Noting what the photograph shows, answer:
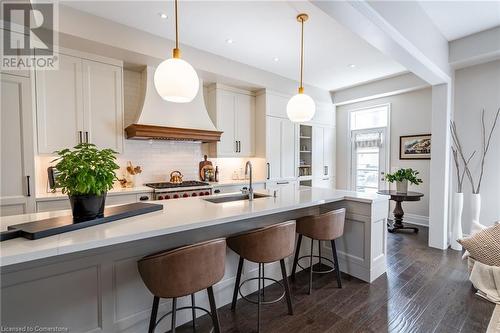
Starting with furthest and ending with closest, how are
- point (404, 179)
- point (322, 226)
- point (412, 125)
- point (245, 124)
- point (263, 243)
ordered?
point (412, 125)
point (245, 124)
point (404, 179)
point (322, 226)
point (263, 243)

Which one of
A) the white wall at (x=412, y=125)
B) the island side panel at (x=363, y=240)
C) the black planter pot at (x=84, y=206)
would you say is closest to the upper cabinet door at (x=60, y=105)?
the black planter pot at (x=84, y=206)

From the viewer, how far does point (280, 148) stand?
483 cm

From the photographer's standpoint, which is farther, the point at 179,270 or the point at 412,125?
the point at 412,125

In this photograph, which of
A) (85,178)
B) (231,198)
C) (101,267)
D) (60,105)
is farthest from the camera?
(60,105)

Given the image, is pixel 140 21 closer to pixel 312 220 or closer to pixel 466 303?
pixel 312 220

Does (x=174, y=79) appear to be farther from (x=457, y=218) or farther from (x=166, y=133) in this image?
(x=457, y=218)

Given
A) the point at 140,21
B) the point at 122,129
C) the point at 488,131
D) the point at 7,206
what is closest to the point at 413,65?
the point at 488,131

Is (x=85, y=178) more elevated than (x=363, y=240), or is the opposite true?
(x=85, y=178)

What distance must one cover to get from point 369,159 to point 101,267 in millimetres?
5480

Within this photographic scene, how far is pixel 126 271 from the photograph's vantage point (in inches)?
66.1

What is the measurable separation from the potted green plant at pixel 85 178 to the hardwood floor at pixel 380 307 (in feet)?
4.05

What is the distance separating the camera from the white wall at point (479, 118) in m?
3.56

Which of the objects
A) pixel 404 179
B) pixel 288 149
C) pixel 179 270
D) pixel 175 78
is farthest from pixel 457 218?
pixel 175 78

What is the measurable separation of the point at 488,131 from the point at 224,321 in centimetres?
445
